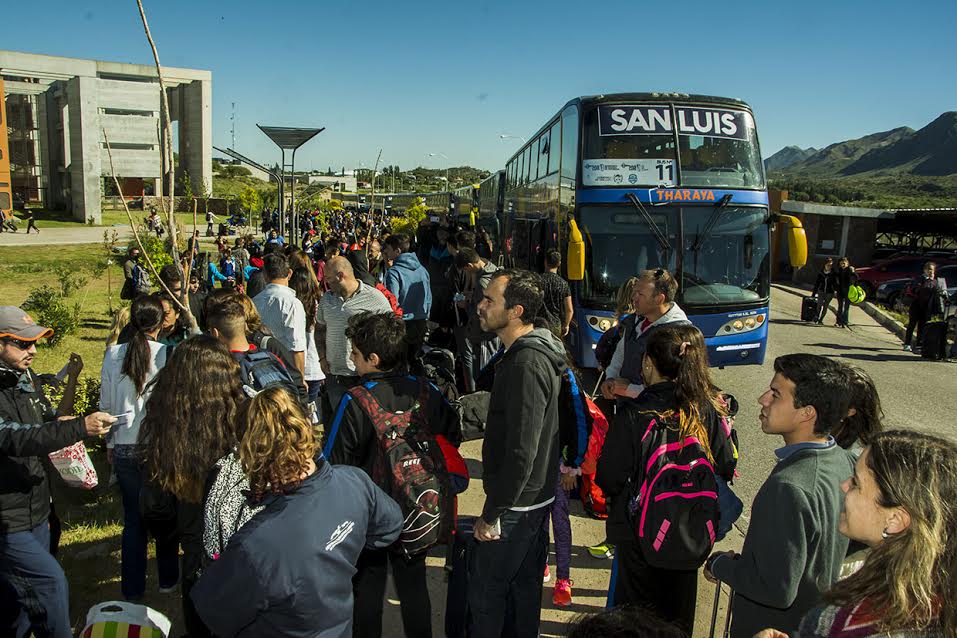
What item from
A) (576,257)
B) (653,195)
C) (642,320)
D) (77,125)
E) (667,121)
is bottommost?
(642,320)

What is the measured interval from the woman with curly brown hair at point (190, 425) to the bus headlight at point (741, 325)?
24.3 feet

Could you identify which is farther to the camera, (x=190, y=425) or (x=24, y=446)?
(x=190, y=425)

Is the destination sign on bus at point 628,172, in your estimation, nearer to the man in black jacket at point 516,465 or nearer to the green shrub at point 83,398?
the man in black jacket at point 516,465

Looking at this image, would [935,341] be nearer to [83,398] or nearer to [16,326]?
[83,398]

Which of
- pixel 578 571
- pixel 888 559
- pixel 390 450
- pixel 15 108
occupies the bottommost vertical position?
pixel 578 571

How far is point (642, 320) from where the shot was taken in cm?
502

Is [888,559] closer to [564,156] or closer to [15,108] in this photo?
[564,156]

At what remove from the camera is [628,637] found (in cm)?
138

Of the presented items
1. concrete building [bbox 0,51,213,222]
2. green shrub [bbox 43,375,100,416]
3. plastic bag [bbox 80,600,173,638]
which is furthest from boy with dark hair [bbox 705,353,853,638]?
concrete building [bbox 0,51,213,222]

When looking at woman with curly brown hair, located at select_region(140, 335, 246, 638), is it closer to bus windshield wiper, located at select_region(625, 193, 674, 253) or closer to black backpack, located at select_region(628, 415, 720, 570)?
black backpack, located at select_region(628, 415, 720, 570)

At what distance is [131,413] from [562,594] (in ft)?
9.15

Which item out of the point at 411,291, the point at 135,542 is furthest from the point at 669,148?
the point at 135,542

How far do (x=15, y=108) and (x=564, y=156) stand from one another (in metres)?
70.5

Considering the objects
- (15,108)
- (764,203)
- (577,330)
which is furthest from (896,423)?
(15,108)
